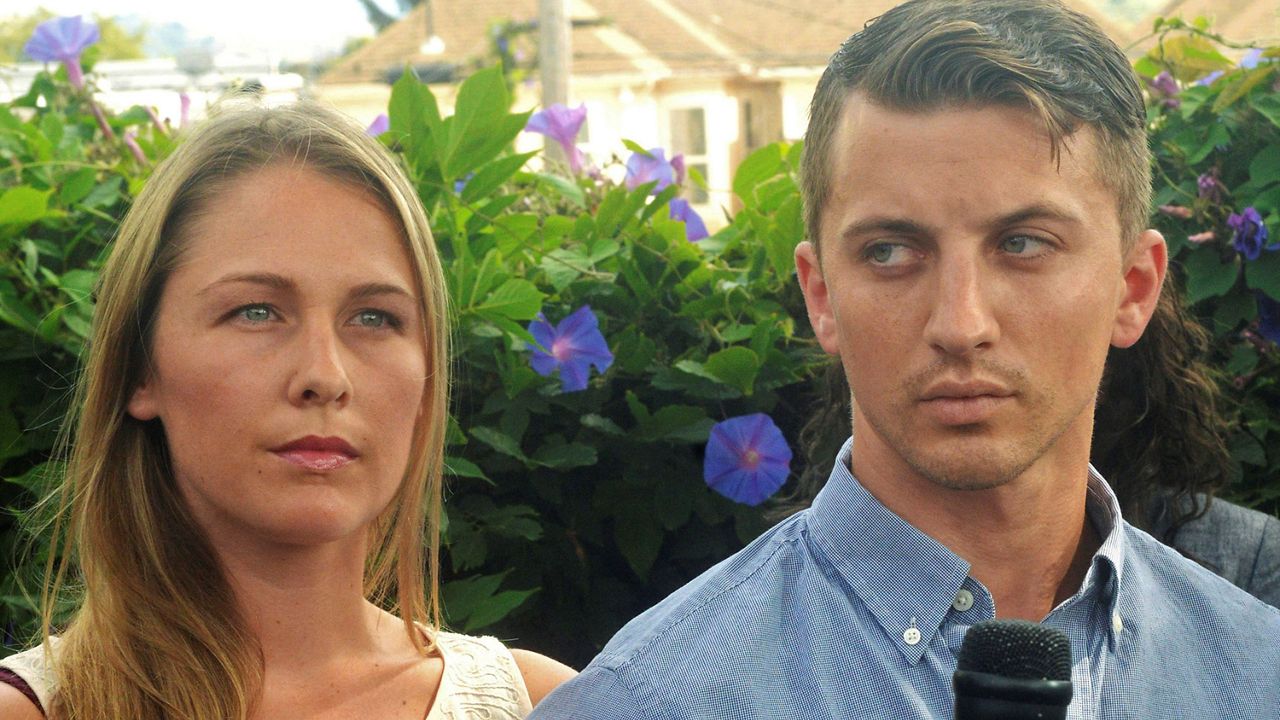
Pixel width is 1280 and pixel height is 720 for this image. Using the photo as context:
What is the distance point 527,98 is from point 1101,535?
20616mm

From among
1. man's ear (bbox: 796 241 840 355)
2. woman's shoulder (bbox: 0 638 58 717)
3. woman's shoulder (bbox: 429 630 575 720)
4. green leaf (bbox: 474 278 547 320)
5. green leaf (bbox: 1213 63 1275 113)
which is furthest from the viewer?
green leaf (bbox: 1213 63 1275 113)

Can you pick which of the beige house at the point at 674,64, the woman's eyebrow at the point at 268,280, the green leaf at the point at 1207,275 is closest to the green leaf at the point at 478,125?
the woman's eyebrow at the point at 268,280

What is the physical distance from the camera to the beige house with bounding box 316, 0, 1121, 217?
90.5 feet

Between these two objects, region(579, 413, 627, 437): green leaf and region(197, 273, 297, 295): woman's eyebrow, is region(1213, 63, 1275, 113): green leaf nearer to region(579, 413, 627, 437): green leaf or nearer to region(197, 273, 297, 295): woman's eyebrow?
region(579, 413, 627, 437): green leaf

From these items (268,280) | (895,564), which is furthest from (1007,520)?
(268,280)

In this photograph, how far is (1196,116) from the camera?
10.4ft

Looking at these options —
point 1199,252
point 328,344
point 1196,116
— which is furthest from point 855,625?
point 1196,116

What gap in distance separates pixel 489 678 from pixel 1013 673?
3.92 ft

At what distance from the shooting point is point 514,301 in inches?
104

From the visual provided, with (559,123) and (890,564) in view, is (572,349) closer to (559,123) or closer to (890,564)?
(559,123)

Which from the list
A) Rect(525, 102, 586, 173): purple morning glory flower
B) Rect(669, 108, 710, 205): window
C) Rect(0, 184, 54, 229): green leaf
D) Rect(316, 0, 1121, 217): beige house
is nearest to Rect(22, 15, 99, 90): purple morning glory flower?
Rect(0, 184, 54, 229): green leaf

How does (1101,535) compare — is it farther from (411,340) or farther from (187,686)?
(187,686)

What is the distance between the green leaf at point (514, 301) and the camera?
8.60 feet

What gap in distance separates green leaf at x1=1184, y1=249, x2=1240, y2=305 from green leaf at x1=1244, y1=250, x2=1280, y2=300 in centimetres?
4
